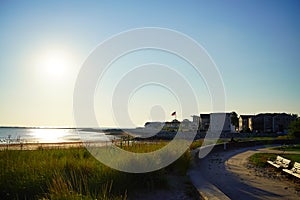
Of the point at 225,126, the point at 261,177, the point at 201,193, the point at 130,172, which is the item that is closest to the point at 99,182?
the point at 130,172

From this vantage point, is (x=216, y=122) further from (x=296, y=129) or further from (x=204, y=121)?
(x=296, y=129)

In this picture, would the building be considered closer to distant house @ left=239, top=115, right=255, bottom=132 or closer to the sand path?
distant house @ left=239, top=115, right=255, bottom=132

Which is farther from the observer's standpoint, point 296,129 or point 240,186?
point 296,129

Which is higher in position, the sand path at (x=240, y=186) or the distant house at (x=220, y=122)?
the distant house at (x=220, y=122)

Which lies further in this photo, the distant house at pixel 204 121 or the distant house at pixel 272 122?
the distant house at pixel 204 121

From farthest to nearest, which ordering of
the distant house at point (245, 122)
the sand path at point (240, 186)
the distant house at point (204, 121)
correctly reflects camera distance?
the distant house at point (204, 121), the distant house at point (245, 122), the sand path at point (240, 186)

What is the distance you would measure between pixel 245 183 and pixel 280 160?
547 centimetres

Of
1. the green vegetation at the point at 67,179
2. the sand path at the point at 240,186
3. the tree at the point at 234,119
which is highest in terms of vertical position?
the tree at the point at 234,119

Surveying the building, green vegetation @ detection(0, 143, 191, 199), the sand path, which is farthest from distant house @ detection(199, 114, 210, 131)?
green vegetation @ detection(0, 143, 191, 199)

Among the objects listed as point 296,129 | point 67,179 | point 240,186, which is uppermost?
point 296,129

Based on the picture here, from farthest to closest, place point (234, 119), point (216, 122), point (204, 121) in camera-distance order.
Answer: point (234, 119) → point (204, 121) → point (216, 122)

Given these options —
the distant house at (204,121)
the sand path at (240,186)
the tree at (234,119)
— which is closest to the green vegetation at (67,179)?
the sand path at (240,186)

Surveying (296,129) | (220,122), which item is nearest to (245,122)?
(220,122)

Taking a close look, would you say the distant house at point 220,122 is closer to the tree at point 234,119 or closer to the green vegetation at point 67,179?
the tree at point 234,119
